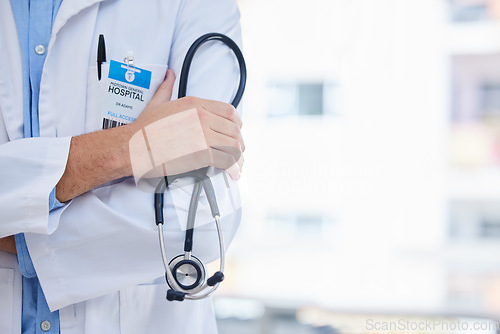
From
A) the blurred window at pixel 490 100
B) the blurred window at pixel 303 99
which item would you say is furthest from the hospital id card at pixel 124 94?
the blurred window at pixel 490 100

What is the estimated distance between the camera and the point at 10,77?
2.11 feet

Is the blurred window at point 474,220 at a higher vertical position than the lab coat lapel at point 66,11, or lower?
lower

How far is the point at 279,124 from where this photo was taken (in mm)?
6172

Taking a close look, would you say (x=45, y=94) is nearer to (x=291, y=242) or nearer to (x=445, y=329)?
(x=445, y=329)

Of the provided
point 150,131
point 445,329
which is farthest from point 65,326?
point 445,329

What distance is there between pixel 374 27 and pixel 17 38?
18.6 ft

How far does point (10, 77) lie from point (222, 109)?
26 centimetres

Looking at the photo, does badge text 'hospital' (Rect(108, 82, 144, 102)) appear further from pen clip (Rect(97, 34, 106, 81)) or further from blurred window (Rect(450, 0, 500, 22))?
blurred window (Rect(450, 0, 500, 22))

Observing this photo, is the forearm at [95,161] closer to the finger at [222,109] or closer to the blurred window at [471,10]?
the finger at [222,109]

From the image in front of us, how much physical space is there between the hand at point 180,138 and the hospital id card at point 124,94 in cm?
5

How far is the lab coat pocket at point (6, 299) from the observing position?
0.63 metres

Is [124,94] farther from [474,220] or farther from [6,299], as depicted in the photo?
[474,220]

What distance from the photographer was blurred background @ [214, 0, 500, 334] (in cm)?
579

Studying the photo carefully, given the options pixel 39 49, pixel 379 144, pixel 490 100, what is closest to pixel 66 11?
pixel 39 49
